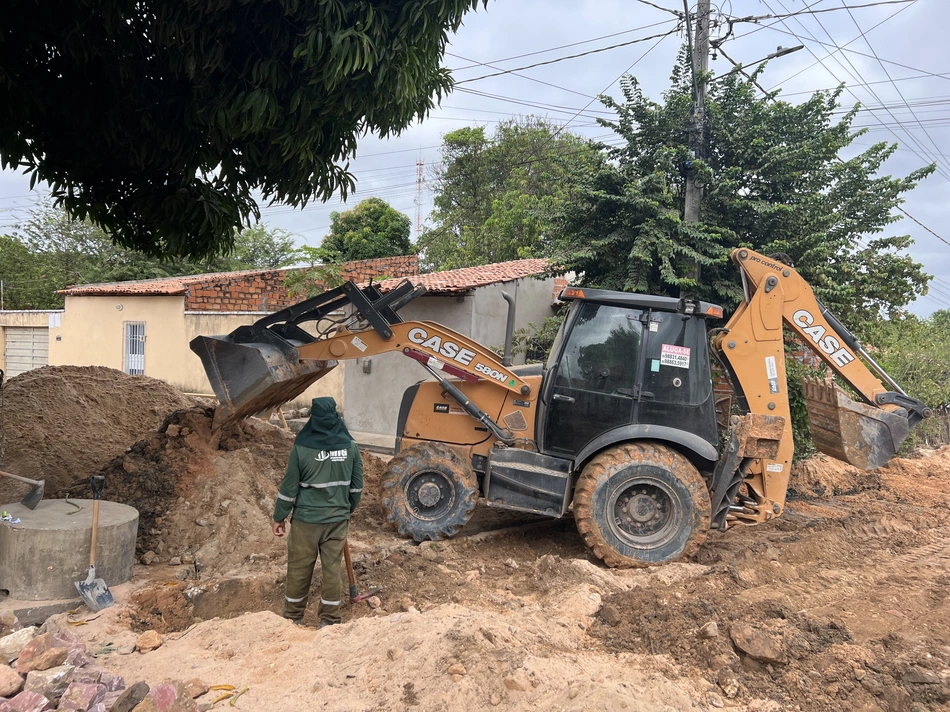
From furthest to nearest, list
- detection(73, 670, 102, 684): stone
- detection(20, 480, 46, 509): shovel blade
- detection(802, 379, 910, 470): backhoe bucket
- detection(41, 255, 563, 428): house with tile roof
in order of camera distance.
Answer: detection(41, 255, 563, 428): house with tile roof < detection(802, 379, 910, 470): backhoe bucket < detection(20, 480, 46, 509): shovel blade < detection(73, 670, 102, 684): stone

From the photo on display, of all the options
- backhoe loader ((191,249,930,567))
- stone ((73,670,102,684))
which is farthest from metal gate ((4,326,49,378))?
stone ((73,670,102,684))

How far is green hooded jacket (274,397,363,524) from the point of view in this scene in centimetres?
479

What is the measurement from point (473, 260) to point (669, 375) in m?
16.8

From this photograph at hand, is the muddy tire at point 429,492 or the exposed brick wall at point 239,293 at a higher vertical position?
the exposed brick wall at point 239,293

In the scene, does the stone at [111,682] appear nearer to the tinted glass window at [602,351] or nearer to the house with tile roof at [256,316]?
the tinted glass window at [602,351]

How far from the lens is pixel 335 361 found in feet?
21.9

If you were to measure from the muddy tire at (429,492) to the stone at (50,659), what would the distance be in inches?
121

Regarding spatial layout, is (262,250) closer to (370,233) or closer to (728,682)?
(370,233)

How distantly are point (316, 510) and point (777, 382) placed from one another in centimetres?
417

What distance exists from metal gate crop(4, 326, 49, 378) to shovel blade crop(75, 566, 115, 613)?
17856 millimetres

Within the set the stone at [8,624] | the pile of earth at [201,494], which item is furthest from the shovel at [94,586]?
the pile of earth at [201,494]

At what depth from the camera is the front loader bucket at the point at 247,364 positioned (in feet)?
19.8

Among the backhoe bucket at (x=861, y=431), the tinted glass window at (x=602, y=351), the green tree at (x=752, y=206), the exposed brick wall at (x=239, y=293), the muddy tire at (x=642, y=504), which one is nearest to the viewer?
the muddy tire at (x=642, y=504)

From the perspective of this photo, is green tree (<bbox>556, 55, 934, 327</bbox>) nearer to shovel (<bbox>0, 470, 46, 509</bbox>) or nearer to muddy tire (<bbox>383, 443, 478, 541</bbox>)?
muddy tire (<bbox>383, 443, 478, 541</bbox>)
